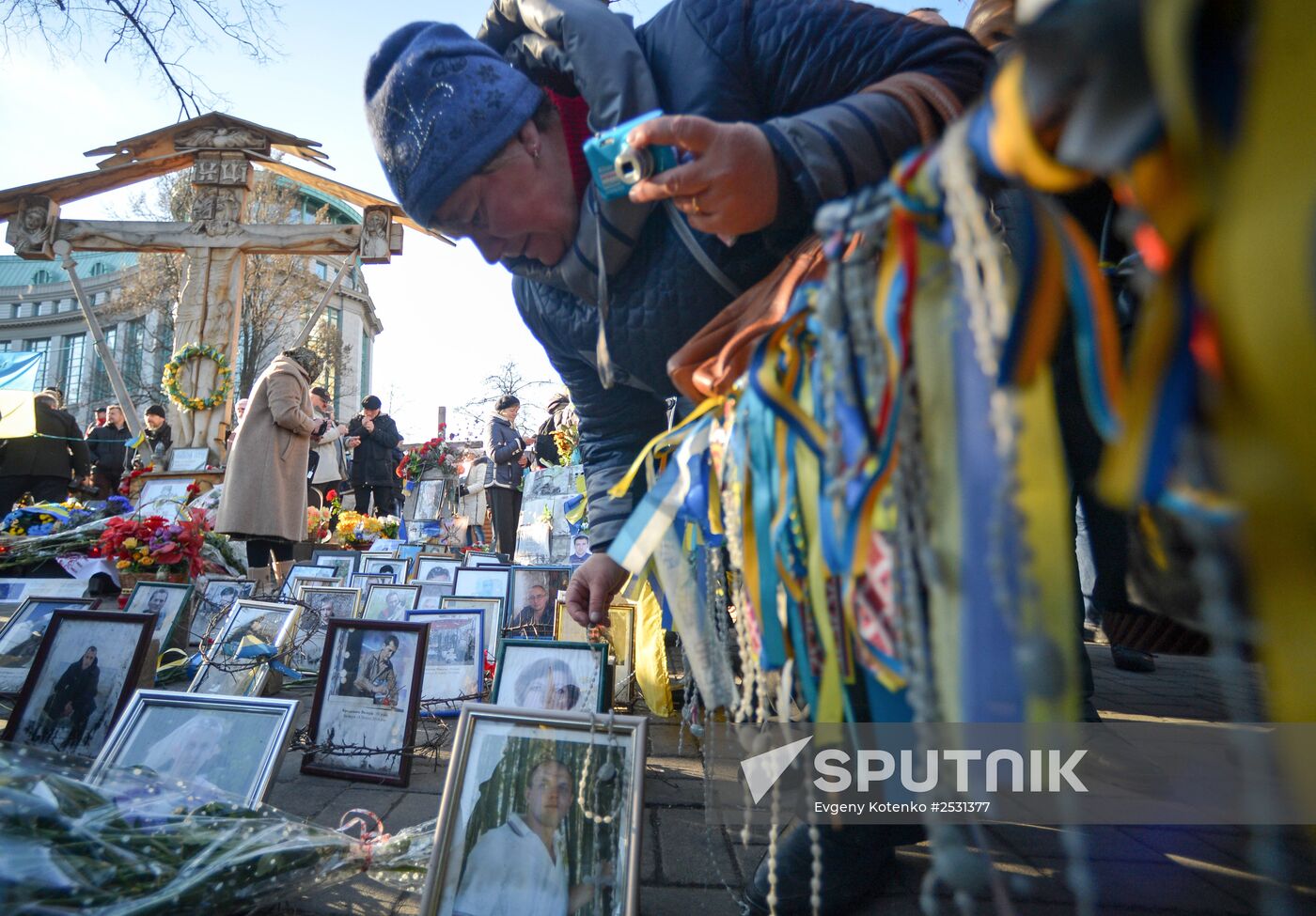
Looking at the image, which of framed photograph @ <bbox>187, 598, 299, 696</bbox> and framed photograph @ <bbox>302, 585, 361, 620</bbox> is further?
framed photograph @ <bbox>302, 585, 361, 620</bbox>

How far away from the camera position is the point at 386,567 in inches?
165

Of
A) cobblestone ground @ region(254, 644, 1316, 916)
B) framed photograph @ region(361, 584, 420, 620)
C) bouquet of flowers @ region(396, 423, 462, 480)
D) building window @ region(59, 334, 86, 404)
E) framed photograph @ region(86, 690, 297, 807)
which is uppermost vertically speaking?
building window @ region(59, 334, 86, 404)

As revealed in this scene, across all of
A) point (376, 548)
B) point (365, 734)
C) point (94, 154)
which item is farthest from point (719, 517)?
point (94, 154)

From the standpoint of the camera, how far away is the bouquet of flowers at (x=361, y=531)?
6305 millimetres

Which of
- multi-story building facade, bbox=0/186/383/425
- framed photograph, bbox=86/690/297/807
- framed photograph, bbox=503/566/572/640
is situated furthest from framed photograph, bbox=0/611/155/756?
multi-story building facade, bbox=0/186/383/425

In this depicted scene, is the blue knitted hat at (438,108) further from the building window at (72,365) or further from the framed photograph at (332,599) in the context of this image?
the building window at (72,365)

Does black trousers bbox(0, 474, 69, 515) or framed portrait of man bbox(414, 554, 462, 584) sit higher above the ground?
black trousers bbox(0, 474, 69, 515)

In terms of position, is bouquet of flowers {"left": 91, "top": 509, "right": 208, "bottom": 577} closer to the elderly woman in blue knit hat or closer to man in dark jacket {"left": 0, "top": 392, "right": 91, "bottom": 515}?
the elderly woman in blue knit hat

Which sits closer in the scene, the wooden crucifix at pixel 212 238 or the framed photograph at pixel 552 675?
the framed photograph at pixel 552 675

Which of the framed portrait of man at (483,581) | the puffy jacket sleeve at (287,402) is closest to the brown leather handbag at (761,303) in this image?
the framed portrait of man at (483,581)

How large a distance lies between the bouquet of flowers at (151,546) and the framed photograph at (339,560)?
3.22 feet

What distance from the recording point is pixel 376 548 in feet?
18.0

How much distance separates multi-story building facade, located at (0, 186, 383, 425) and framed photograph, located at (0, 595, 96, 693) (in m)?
18.7

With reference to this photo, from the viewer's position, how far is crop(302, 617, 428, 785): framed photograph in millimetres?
1913
